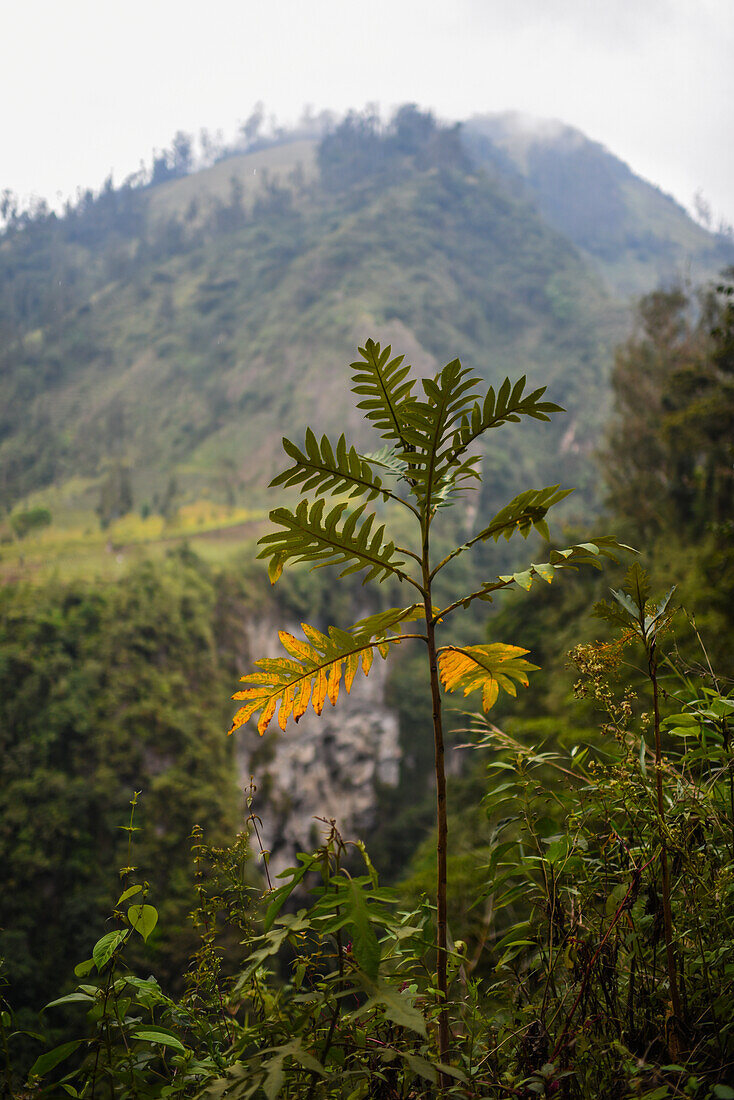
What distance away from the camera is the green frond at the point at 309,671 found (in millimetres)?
502

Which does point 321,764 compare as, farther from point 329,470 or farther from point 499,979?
point 329,470

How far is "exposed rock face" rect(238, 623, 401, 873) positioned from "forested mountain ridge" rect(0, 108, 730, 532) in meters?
10.2

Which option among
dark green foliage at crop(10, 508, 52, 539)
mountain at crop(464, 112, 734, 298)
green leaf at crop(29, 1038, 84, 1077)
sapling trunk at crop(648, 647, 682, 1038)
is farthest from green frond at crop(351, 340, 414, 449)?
mountain at crop(464, 112, 734, 298)

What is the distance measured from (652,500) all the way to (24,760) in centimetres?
1217

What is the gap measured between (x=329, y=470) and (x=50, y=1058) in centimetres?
47

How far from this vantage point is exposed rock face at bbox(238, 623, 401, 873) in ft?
49.1

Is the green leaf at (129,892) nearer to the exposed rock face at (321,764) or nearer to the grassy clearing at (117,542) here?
the exposed rock face at (321,764)

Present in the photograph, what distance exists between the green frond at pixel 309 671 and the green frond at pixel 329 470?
0.11m

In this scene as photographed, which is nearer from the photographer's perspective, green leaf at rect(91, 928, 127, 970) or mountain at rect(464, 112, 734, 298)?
green leaf at rect(91, 928, 127, 970)

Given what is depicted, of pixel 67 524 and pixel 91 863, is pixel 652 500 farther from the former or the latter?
pixel 67 524

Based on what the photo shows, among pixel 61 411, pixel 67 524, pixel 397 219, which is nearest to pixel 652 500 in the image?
pixel 67 524

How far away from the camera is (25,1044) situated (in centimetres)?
764

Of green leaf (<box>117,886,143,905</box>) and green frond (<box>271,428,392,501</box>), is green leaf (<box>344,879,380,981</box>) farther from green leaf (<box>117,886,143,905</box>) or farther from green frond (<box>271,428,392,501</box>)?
green frond (<box>271,428,392,501</box>)

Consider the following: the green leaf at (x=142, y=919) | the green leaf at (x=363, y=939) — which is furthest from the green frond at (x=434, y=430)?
the green leaf at (x=142, y=919)
